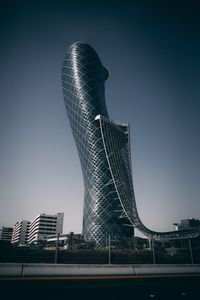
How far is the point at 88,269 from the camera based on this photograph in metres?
10.5

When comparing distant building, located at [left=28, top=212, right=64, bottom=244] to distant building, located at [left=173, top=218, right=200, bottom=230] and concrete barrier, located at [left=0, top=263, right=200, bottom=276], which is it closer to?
distant building, located at [left=173, top=218, right=200, bottom=230]

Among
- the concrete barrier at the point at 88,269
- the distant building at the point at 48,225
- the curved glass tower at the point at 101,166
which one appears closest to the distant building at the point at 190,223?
the curved glass tower at the point at 101,166

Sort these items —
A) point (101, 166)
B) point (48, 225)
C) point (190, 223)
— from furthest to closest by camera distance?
point (48, 225) < point (190, 223) < point (101, 166)

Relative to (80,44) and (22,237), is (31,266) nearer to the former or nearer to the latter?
(80,44)

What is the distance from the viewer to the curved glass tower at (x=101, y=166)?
6850 centimetres

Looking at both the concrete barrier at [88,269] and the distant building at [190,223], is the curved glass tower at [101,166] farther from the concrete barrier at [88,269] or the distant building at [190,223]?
the distant building at [190,223]

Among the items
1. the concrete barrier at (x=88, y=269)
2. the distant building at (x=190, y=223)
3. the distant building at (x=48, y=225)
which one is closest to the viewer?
the concrete barrier at (x=88, y=269)

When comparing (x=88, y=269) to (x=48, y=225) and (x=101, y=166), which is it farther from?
(x=48, y=225)

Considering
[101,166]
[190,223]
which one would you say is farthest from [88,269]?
[190,223]

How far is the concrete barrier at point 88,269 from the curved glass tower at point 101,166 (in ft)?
181

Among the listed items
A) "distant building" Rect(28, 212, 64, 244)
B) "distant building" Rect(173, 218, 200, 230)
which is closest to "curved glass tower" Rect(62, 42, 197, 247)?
"distant building" Rect(173, 218, 200, 230)

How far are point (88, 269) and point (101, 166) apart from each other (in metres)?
60.7

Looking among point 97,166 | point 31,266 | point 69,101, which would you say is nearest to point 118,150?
point 97,166

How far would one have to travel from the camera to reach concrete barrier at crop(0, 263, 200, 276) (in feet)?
29.4
